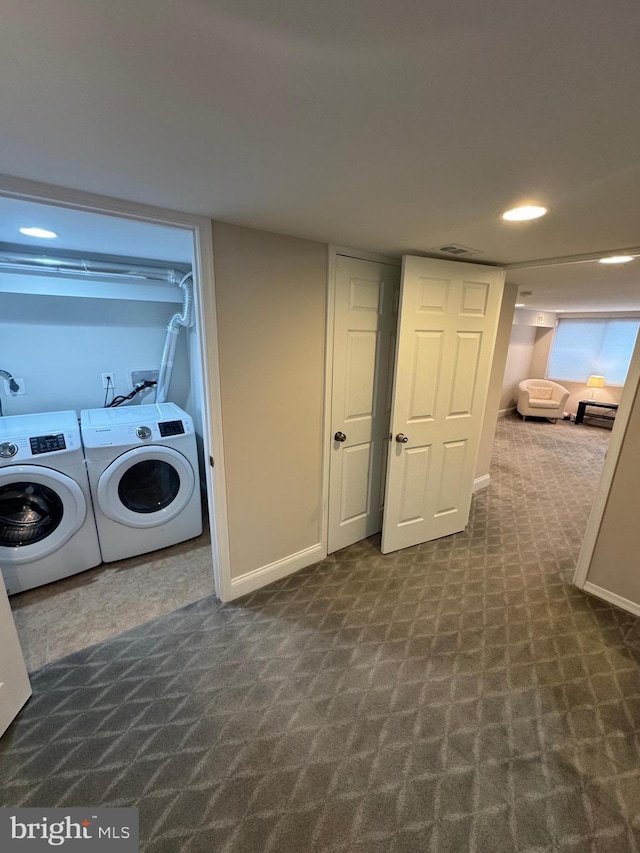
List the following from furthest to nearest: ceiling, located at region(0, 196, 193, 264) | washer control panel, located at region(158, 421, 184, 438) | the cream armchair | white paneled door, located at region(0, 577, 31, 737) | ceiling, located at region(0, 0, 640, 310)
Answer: the cream armchair → washer control panel, located at region(158, 421, 184, 438) → ceiling, located at region(0, 196, 193, 264) → white paneled door, located at region(0, 577, 31, 737) → ceiling, located at region(0, 0, 640, 310)

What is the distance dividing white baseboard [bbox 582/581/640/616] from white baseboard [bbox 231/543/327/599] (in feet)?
5.54

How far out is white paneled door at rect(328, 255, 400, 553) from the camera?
2.09 meters

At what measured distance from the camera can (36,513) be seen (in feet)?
7.00

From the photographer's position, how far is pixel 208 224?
5.07 feet

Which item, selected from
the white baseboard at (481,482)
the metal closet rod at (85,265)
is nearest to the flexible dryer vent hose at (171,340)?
the metal closet rod at (85,265)

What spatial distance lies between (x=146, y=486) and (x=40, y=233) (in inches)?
62.7

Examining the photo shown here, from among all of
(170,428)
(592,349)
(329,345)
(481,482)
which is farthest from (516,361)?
(170,428)

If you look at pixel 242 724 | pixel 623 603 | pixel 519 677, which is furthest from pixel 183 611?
pixel 623 603

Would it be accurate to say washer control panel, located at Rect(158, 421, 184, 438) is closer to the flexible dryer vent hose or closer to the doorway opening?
the doorway opening

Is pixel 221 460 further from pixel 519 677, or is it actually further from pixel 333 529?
pixel 519 677

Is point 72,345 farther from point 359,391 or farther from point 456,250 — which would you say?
point 456,250

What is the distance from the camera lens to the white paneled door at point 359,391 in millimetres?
2092

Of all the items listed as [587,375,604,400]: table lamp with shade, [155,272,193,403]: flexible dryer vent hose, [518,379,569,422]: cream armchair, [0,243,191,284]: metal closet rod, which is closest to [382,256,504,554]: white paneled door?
[155,272,193,403]: flexible dryer vent hose

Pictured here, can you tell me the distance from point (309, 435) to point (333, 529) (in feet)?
2.48
